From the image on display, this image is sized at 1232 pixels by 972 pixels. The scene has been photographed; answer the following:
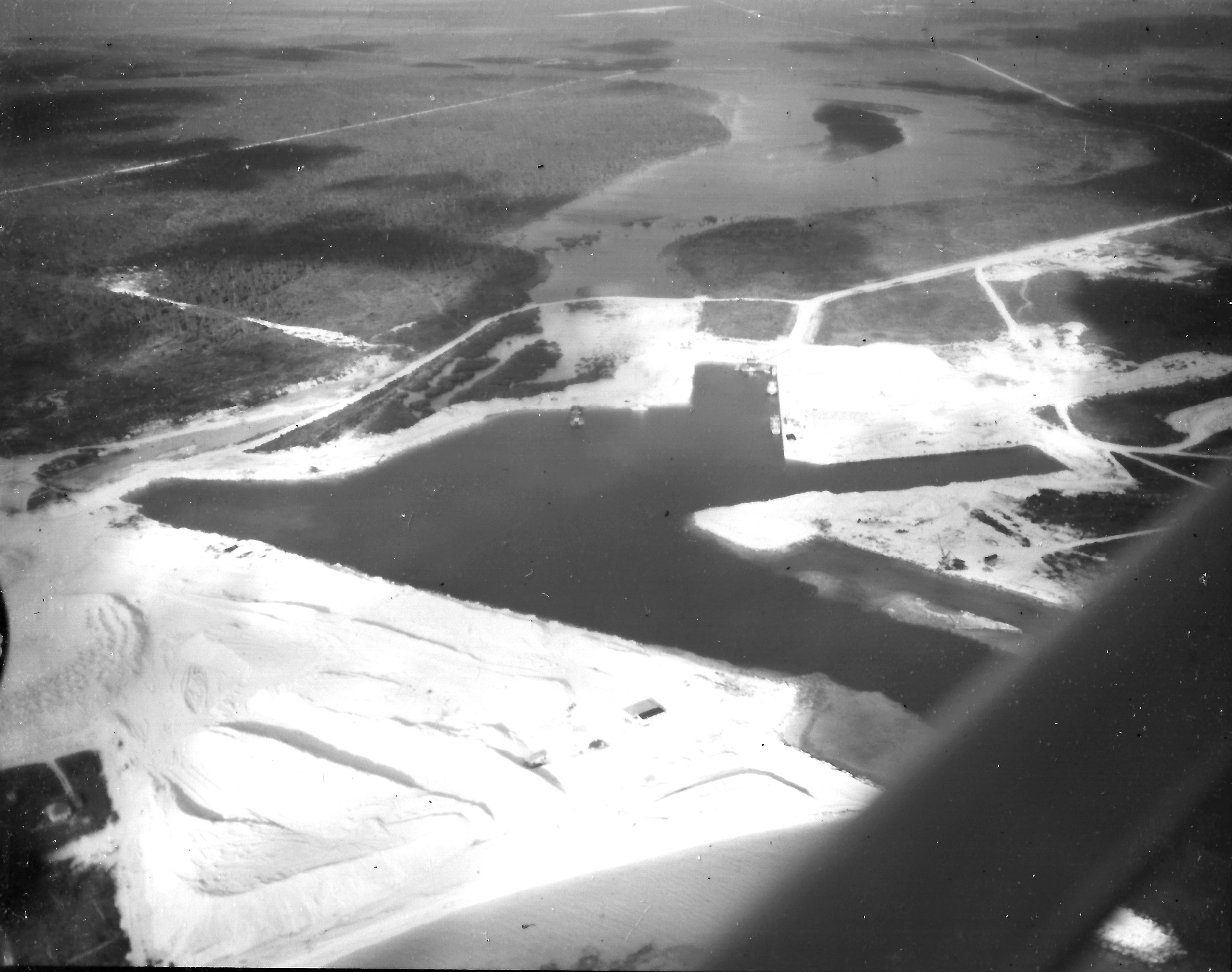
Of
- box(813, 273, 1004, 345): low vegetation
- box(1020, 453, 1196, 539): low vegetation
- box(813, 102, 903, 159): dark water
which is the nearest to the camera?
box(1020, 453, 1196, 539): low vegetation

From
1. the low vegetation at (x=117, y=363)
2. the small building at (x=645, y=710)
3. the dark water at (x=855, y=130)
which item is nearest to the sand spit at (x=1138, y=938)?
the small building at (x=645, y=710)

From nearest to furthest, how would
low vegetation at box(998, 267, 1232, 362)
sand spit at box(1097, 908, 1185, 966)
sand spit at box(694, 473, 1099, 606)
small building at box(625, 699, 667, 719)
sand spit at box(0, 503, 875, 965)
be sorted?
sand spit at box(1097, 908, 1185, 966)
sand spit at box(0, 503, 875, 965)
small building at box(625, 699, 667, 719)
sand spit at box(694, 473, 1099, 606)
low vegetation at box(998, 267, 1232, 362)

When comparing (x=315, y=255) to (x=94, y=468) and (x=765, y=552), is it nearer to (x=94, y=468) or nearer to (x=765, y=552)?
(x=94, y=468)

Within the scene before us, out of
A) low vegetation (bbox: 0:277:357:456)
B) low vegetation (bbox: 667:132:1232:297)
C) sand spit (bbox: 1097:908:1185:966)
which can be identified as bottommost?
sand spit (bbox: 1097:908:1185:966)

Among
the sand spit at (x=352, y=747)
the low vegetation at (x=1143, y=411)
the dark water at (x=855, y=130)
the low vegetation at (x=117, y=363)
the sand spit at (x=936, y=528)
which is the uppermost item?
the dark water at (x=855, y=130)

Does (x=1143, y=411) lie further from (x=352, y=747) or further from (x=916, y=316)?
(x=352, y=747)

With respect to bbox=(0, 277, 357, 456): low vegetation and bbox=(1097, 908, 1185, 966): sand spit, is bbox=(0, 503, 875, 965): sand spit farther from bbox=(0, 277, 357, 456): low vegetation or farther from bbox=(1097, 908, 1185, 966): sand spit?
bbox=(0, 277, 357, 456): low vegetation

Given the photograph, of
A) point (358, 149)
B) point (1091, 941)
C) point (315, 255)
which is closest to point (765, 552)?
point (1091, 941)

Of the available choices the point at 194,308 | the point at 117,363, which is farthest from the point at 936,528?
the point at 194,308

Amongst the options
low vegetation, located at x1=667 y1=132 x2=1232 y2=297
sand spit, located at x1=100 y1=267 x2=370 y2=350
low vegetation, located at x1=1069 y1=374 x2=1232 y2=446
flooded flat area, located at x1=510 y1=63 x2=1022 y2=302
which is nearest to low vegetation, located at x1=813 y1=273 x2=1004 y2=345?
low vegetation, located at x1=667 y1=132 x2=1232 y2=297

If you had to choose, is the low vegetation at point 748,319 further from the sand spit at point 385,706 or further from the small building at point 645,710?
the small building at point 645,710
